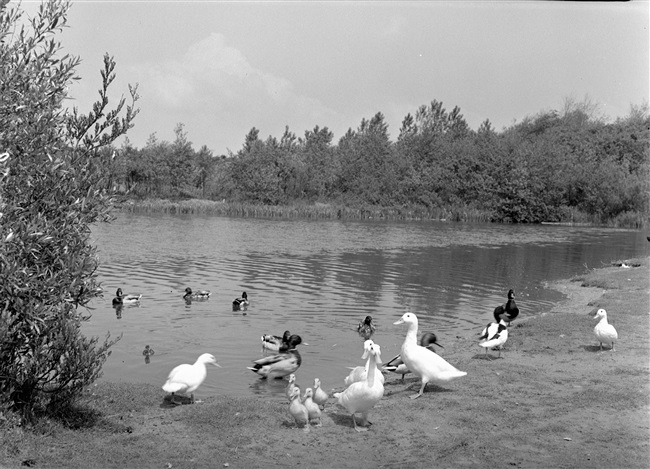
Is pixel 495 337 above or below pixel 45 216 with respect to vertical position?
below

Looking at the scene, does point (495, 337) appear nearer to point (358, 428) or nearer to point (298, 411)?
point (358, 428)

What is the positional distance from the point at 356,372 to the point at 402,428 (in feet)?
5.75

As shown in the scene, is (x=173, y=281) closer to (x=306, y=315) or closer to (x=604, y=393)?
(x=306, y=315)

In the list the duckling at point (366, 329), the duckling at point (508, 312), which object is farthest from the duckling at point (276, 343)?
the duckling at point (508, 312)

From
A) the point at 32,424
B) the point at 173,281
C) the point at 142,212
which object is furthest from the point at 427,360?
the point at 142,212

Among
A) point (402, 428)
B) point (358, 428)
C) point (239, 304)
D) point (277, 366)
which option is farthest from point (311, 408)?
point (239, 304)

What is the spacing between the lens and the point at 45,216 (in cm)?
795

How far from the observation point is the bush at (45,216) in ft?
25.2

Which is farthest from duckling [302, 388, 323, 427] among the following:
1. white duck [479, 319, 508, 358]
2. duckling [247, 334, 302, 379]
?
white duck [479, 319, 508, 358]

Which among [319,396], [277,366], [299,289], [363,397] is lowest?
[299,289]

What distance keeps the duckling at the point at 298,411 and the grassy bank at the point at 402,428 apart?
17 cm

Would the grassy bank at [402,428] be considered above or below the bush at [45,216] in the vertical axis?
below

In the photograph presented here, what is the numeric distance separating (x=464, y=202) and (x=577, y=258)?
53621 millimetres

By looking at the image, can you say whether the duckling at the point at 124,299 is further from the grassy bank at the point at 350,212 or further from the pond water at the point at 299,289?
the grassy bank at the point at 350,212
